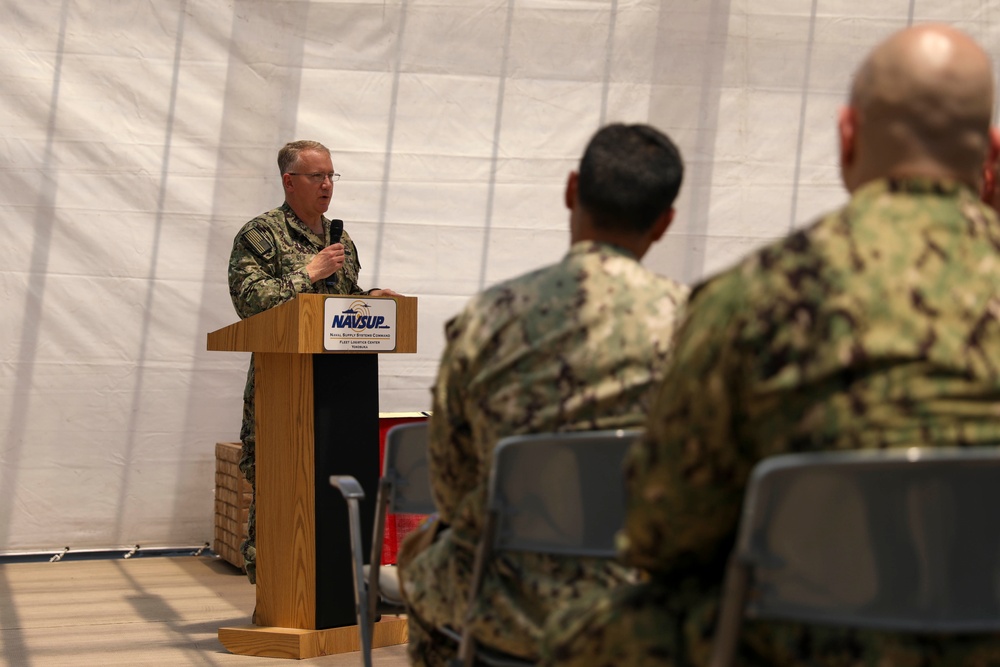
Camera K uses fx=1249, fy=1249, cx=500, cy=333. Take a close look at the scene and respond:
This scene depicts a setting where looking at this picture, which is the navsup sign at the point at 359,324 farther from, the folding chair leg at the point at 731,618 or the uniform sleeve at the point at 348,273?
the folding chair leg at the point at 731,618

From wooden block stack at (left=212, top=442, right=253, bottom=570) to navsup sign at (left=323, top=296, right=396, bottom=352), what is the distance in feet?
5.18

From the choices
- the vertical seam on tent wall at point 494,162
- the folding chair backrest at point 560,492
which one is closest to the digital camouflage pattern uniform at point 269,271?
the vertical seam on tent wall at point 494,162

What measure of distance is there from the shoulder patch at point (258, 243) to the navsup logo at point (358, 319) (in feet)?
2.04

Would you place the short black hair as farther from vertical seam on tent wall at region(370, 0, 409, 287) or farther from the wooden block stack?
vertical seam on tent wall at region(370, 0, 409, 287)

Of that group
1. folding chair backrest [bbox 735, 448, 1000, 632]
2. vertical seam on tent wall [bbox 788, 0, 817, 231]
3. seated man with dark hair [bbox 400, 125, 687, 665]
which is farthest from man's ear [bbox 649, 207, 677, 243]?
vertical seam on tent wall [bbox 788, 0, 817, 231]

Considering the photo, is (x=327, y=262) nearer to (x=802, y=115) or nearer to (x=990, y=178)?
(x=990, y=178)

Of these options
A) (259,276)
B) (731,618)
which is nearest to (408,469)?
(731,618)

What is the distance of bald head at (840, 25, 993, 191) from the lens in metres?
1.13

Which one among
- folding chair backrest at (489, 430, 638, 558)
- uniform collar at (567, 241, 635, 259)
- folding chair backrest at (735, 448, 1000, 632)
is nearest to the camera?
folding chair backrest at (735, 448, 1000, 632)

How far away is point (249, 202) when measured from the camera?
214 inches

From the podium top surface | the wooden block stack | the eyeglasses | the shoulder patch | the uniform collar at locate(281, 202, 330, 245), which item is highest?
the eyeglasses

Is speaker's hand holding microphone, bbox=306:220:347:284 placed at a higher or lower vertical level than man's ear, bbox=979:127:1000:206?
lower

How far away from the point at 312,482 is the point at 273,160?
2.33 meters

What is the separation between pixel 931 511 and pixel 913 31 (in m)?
0.45
